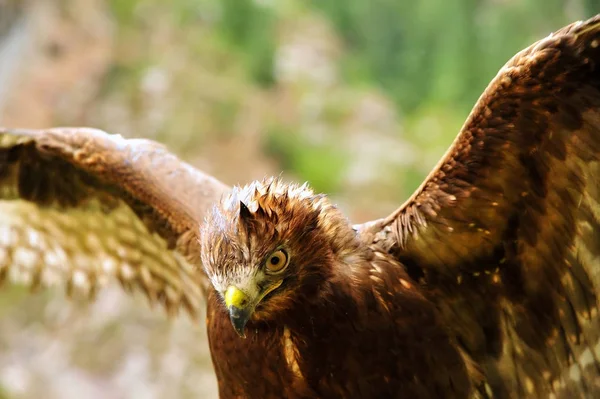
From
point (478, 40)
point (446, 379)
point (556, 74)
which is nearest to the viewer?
point (556, 74)

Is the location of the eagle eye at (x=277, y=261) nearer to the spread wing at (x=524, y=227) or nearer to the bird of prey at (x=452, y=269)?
the bird of prey at (x=452, y=269)

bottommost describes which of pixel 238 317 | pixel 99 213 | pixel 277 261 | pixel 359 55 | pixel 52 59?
pixel 238 317

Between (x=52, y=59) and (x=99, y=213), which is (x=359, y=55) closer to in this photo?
(x=99, y=213)

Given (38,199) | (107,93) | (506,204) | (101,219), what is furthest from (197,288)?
(107,93)

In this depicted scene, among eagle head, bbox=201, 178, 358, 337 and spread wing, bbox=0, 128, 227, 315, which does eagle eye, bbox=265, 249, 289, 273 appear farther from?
spread wing, bbox=0, 128, 227, 315

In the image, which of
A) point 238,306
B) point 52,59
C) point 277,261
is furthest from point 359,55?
point 238,306

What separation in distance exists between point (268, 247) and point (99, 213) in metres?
1.40

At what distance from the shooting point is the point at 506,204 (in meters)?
1.69

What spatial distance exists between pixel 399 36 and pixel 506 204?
2076 millimetres

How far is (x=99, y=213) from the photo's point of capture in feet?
9.00

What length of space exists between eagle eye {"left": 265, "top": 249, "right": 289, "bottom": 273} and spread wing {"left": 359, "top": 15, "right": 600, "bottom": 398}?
0.39 m

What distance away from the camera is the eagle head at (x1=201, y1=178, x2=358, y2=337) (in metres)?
1.49

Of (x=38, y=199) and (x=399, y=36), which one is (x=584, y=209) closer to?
(x=38, y=199)

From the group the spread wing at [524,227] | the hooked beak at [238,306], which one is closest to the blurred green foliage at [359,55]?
the spread wing at [524,227]
